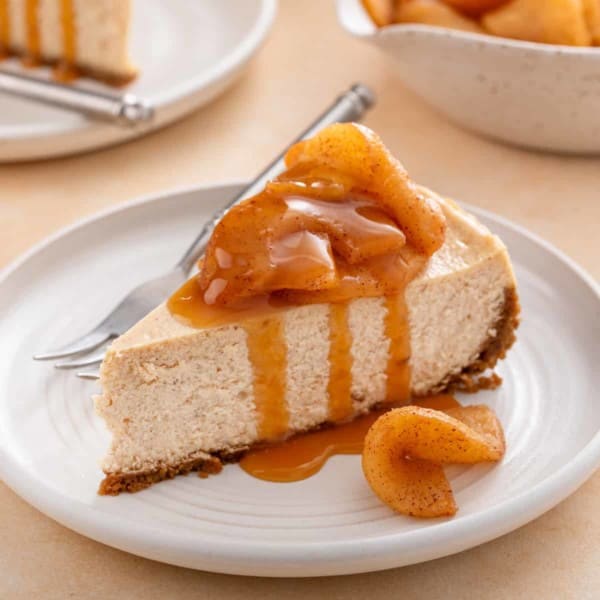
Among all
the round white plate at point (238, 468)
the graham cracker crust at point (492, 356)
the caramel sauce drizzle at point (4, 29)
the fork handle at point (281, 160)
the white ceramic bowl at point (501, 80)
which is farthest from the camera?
the caramel sauce drizzle at point (4, 29)

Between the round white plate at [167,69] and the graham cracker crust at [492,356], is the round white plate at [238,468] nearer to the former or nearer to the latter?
the graham cracker crust at [492,356]

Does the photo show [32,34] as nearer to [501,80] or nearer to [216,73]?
[216,73]

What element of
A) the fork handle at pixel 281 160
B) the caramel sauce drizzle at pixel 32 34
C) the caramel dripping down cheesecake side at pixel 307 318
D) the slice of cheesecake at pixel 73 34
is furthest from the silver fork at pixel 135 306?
the caramel sauce drizzle at pixel 32 34

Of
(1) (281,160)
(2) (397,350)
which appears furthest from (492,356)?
(1) (281,160)

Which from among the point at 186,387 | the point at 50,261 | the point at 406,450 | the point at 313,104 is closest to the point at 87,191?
the point at 50,261

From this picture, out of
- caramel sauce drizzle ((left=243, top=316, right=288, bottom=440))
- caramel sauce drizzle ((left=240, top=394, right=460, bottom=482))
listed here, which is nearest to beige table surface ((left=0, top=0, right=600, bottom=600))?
caramel sauce drizzle ((left=240, top=394, right=460, bottom=482))
